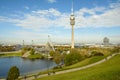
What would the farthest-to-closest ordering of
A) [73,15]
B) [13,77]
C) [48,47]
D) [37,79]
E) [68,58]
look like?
[48,47]
[73,15]
[68,58]
[13,77]
[37,79]

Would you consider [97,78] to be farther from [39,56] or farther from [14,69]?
[39,56]

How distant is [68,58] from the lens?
70062mm

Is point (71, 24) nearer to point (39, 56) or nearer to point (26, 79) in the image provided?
point (39, 56)

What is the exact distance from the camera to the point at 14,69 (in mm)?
36594

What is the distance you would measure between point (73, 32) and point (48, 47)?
36.5m

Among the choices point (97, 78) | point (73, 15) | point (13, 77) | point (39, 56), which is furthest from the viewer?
point (73, 15)

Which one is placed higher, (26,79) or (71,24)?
(71,24)

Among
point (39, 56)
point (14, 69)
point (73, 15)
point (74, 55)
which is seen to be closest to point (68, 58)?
point (74, 55)

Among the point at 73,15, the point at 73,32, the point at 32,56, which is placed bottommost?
the point at 32,56

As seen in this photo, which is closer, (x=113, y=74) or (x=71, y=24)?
(x=113, y=74)

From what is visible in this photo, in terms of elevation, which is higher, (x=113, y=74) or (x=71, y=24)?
(x=71, y=24)

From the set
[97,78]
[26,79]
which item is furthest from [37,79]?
[97,78]

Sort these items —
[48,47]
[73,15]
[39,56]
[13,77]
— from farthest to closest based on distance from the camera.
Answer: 1. [48,47]
2. [73,15]
3. [39,56]
4. [13,77]

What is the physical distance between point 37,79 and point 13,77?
6.40 metres
